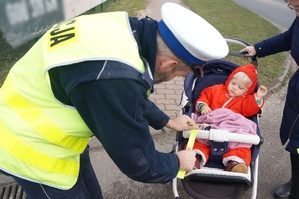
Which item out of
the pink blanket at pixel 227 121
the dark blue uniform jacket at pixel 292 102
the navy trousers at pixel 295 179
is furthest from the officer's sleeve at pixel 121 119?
the navy trousers at pixel 295 179

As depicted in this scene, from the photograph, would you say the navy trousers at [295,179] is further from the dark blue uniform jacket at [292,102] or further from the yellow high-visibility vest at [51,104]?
the yellow high-visibility vest at [51,104]

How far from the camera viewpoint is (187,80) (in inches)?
113

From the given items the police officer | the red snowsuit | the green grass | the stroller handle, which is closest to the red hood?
the red snowsuit

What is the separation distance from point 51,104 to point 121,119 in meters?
0.39

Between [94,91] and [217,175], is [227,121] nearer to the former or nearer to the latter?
[217,175]

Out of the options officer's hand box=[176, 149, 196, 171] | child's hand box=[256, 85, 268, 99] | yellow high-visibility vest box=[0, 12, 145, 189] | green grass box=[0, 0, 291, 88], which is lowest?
green grass box=[0, 0, 291, 88]

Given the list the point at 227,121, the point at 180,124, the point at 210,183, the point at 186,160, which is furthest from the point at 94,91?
the point at 227,121

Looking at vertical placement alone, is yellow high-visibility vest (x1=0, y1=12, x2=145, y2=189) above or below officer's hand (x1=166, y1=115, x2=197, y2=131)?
above

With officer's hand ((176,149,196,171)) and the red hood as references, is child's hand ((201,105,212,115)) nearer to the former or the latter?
the red hood

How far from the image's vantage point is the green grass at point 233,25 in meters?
5.28

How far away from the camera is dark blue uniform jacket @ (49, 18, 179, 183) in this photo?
121cm

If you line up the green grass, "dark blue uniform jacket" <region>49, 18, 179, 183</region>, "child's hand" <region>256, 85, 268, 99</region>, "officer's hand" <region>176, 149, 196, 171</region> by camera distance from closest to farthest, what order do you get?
"dark blue uniform jacket" <region>49, 18, 179, 183</region> < "officer's hand" <region>176, 149, 196, 171</region> < "child's hand" <region>256, 85, 268, 99</region> < the green grass

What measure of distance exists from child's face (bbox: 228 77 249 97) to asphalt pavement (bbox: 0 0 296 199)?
0.91m

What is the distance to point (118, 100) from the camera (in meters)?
1.22
